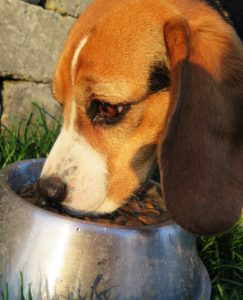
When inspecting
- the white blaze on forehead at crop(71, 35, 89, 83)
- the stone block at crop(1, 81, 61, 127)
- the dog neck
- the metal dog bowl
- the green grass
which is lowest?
the green grass

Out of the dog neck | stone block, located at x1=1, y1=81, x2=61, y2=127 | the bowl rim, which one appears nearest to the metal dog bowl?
the bowl rim

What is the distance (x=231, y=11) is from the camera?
8.62 ft

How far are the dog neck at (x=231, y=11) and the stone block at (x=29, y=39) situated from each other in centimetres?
145

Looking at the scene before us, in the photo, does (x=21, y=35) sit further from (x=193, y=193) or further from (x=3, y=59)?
(x=193, y=193)

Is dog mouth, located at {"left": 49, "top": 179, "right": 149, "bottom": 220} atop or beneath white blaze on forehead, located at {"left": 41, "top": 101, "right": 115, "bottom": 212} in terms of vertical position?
beneath

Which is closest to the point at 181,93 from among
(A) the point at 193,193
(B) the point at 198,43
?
(B) the point at 198,43

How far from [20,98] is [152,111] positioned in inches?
68.6

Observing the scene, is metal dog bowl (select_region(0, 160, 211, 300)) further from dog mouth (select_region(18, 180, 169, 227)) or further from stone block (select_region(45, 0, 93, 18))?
stone block (select_region(45, 0, 93, 18))

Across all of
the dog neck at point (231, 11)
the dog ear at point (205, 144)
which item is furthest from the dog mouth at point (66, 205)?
the dog neck at point (231, 11)

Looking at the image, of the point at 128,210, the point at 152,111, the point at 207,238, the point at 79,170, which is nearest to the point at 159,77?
the point at 152,111

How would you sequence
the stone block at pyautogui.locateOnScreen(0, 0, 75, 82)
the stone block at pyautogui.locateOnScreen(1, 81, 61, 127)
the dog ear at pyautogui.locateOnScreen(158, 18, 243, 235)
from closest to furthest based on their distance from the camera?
the dog ear at pyautogui.locateOnScreen(158, 18, 243, 235) → the stone block at pyautogui.locateOnScreen(0, 0, 75, 82) → the stone block at pyautogui.locateOnScreen(1, 81, 61, 127)

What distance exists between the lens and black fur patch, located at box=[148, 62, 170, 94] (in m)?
2.21

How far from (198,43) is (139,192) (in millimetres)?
728

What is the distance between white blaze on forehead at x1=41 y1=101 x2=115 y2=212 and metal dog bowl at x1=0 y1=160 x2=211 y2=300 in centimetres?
20
